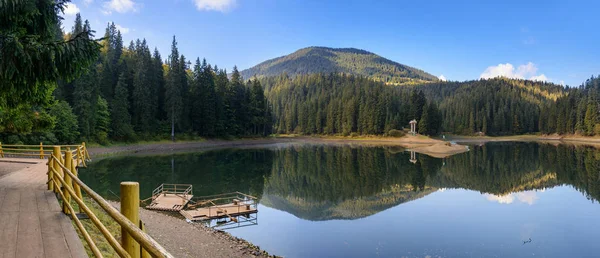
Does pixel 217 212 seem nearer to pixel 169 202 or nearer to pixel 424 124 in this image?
pixel 169 202

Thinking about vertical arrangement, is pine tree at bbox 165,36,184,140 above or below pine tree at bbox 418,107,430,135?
above

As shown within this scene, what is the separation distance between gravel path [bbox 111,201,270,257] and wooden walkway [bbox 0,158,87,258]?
212 inches

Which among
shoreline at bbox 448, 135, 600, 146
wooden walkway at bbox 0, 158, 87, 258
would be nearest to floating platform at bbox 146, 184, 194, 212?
wooden walkway at bbox 0, 158, 87, 258

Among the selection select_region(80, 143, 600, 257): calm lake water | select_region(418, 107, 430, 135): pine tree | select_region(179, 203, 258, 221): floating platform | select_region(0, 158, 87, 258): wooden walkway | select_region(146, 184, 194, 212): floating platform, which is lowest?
select_region(80, 143, 600, 257): calm lake water

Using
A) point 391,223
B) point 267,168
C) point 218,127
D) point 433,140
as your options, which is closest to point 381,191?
point 391,223

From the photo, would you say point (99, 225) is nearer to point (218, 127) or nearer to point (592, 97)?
point (218, 127)

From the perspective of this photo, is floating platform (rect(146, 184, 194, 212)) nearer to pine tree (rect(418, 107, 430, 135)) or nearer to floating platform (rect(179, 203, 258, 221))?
floating platform (rect(179, 203, 258, 221))

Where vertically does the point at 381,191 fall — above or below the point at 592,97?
below

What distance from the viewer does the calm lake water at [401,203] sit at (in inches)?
697

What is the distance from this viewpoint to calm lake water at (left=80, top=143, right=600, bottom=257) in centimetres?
1770

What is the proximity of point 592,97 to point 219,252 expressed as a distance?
444ft

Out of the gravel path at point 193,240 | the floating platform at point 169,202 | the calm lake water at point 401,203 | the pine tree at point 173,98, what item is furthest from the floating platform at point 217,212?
the pine tree at point 173,98

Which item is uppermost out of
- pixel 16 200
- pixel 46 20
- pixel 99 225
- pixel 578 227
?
pixel 46 20

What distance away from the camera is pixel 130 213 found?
3.60 metres
